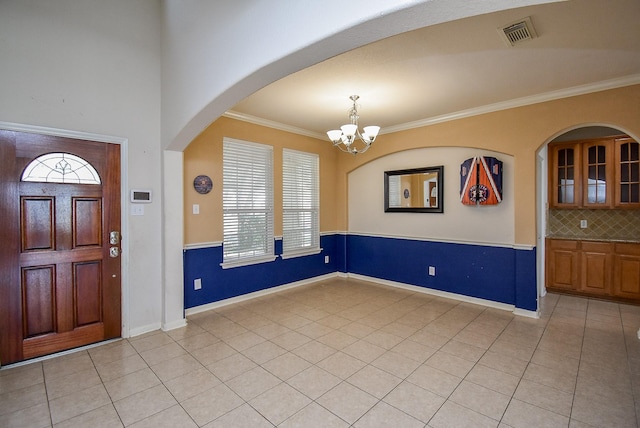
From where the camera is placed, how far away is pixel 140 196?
3164mm

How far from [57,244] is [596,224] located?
268 inches

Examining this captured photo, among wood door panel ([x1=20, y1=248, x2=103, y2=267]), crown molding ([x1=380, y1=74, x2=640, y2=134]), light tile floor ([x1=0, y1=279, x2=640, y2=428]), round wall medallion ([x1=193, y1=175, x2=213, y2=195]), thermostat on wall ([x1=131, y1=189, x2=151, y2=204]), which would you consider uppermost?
crown molding ([x1=380, y1=74, x2=640, y2=134])

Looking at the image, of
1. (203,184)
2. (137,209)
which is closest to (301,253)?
(203,184)

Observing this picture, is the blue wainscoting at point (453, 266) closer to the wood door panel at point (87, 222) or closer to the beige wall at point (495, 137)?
the beige wall at point (495, 137)

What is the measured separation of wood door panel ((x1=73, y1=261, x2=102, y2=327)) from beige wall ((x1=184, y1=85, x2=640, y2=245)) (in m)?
1.00

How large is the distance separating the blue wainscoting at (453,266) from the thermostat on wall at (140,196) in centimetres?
350

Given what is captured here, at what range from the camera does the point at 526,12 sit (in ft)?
6.50

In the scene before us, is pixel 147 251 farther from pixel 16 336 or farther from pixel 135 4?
pixel 135 4

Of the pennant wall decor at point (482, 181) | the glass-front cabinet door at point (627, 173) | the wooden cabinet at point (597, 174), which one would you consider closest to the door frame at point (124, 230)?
the pennant wall decor at point (482, 181)

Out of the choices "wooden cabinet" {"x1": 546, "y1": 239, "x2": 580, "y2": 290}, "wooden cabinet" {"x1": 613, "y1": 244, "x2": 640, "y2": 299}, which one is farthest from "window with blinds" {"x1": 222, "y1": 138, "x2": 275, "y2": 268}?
"wooden cabinet" {"x1": 613, "y1": 244, "x2": 640, "y2": 299}

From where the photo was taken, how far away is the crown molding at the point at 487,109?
3.07 meters

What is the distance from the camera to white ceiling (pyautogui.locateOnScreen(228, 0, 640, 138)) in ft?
6.93

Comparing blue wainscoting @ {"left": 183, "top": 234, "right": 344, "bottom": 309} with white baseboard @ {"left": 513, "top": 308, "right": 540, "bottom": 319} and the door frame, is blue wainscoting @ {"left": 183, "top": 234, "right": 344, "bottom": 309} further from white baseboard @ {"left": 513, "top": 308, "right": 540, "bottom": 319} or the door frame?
white baseboard @ {"left": 513, "top": 308, "right": 540, "bottom": 319}

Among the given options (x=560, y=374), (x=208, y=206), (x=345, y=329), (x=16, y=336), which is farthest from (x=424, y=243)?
(x=16, y=336)
